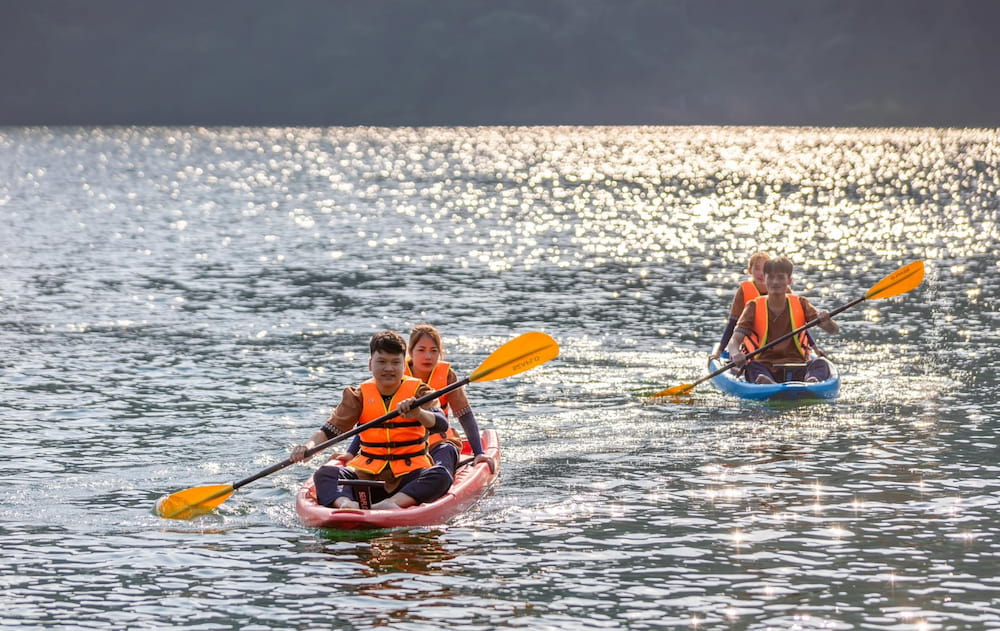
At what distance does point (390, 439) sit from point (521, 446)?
3.82m

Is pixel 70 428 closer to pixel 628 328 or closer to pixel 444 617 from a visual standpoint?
pixel 444 617

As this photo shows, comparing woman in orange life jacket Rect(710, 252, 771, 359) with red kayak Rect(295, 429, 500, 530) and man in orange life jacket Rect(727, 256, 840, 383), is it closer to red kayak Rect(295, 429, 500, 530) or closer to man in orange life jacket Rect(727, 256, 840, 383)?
man in orange life jacket Rect(727, 256, 840, 383)

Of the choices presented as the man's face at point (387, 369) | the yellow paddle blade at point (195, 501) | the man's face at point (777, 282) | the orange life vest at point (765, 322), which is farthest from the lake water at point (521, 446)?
the man's face at point (777, 282)

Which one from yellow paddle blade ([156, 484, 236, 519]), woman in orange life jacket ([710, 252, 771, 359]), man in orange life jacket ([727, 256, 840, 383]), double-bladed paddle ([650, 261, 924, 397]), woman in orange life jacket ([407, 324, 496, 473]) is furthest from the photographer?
double-bladed paddle ([650, 261, 924, 397])

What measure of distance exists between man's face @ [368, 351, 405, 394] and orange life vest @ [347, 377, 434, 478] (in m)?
0.10

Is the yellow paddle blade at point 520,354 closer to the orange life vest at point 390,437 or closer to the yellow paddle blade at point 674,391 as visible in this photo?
the orange life vest at point 390,437

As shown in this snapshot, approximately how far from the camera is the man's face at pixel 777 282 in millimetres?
18156

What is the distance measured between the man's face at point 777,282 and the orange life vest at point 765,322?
0.17 m

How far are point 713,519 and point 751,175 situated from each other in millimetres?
100924

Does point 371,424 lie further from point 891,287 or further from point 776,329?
point 891,287

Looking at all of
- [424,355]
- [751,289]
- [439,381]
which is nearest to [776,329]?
[751,289]

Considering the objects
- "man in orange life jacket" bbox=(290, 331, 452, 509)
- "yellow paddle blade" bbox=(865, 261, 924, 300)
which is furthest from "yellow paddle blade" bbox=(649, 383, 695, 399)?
"man in orange life jacket" bbox=(290, 331, 452, 509)

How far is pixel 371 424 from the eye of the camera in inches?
492

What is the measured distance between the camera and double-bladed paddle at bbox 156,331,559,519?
12.5 m
